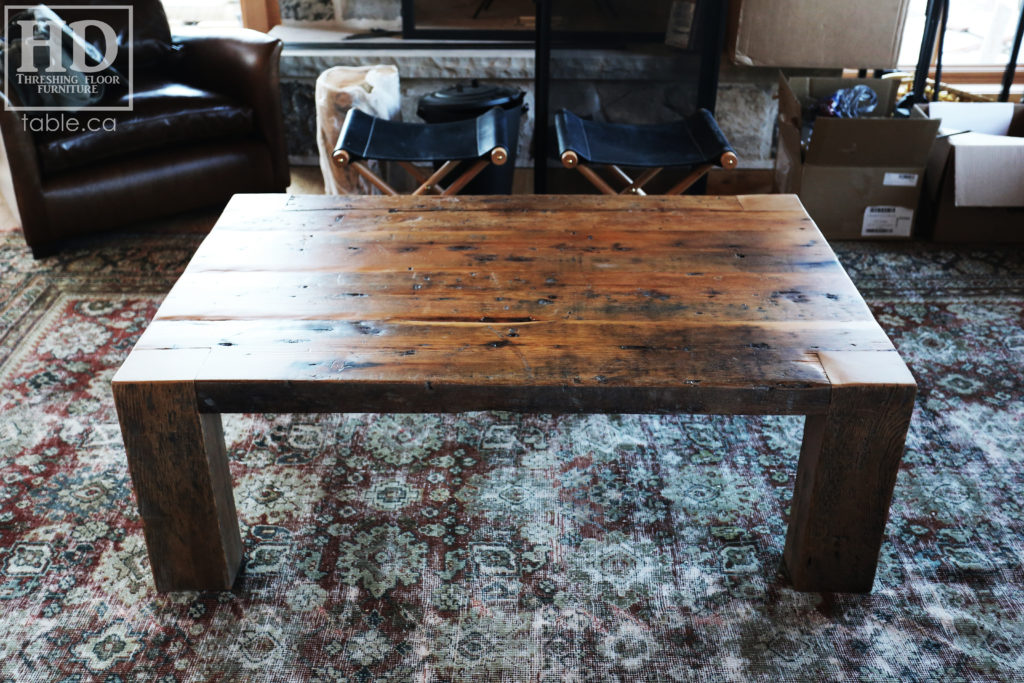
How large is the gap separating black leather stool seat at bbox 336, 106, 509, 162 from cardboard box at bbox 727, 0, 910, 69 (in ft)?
3.52

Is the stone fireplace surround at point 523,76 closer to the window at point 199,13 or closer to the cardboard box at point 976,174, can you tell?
the cardboard box at point 976,174

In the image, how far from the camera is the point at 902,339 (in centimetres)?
249

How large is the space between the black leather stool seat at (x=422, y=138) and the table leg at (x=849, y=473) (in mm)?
1436

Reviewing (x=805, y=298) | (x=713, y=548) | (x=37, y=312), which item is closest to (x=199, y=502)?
(x=713, y=548)

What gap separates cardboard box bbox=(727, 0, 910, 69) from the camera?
3.17 m

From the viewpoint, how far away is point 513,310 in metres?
1.66

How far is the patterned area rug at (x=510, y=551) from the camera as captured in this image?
152cm

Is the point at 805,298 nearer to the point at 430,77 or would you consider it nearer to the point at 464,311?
the point at 464,311

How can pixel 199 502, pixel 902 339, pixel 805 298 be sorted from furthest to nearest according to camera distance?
pixel 902 339, pixel 805 298, pixel 199 502

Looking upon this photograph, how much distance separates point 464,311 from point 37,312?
5.36ft

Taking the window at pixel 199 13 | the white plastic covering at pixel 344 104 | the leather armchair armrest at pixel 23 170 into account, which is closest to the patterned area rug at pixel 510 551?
the leather armchair armrest at pixel 23 170

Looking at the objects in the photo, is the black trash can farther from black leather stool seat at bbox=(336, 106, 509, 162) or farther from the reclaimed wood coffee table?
the reclaimed wood coffee table

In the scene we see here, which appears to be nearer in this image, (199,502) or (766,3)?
(199,502)

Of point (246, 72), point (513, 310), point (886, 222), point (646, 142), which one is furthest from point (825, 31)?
point (513, 310)
